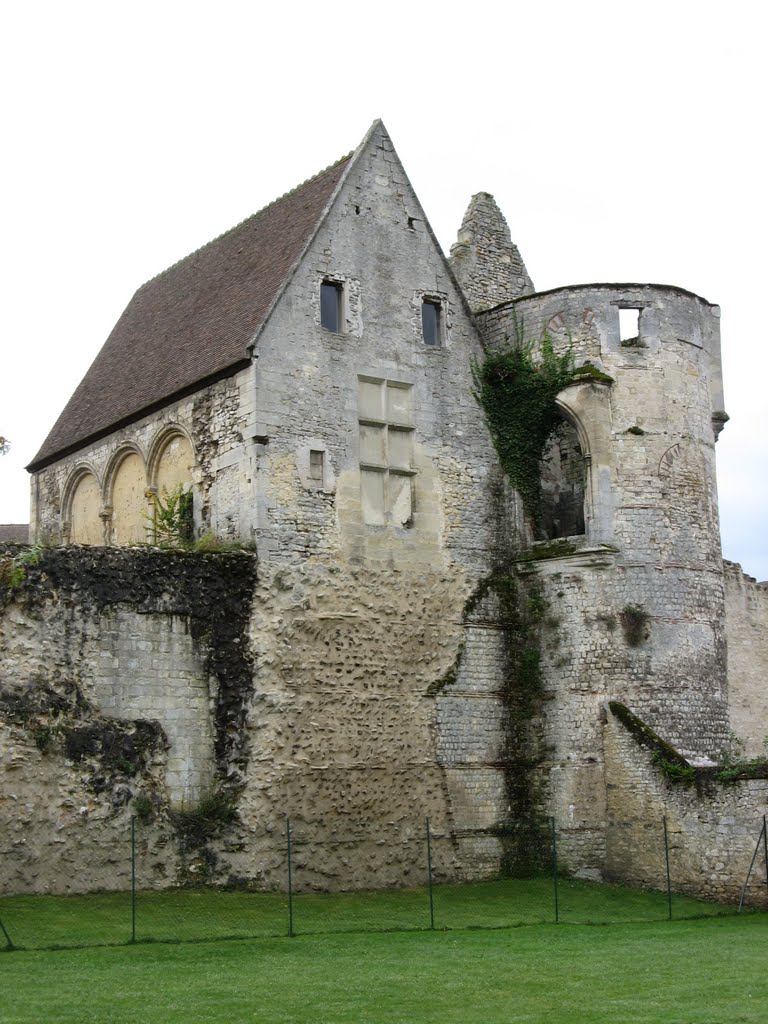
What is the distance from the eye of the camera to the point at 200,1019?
594 inches

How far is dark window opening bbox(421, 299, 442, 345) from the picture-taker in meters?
30.6

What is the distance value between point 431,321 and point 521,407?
245 cm

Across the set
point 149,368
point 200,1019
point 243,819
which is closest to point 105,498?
point 149,368

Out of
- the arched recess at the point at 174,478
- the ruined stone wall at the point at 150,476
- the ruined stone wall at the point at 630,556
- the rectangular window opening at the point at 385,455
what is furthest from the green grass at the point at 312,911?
the arched recess at the point at 174,478

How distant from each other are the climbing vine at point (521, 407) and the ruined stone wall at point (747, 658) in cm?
690

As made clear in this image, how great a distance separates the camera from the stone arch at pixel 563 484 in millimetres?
31625

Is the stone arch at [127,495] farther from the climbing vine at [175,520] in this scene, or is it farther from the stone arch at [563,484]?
the stone arch at [563,484]

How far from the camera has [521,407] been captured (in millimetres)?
30672

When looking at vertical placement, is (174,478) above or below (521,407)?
below

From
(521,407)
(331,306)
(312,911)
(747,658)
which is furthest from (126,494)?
(747,658)

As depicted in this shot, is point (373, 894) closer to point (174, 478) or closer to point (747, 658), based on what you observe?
point (174, 478)

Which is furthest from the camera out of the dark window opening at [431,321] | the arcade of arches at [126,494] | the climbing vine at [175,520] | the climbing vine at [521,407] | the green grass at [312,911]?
the dark window opening at [431,321]

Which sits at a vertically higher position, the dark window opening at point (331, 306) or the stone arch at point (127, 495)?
the dark window opening at point (331, 306)

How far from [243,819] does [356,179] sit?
12360 millimetres
